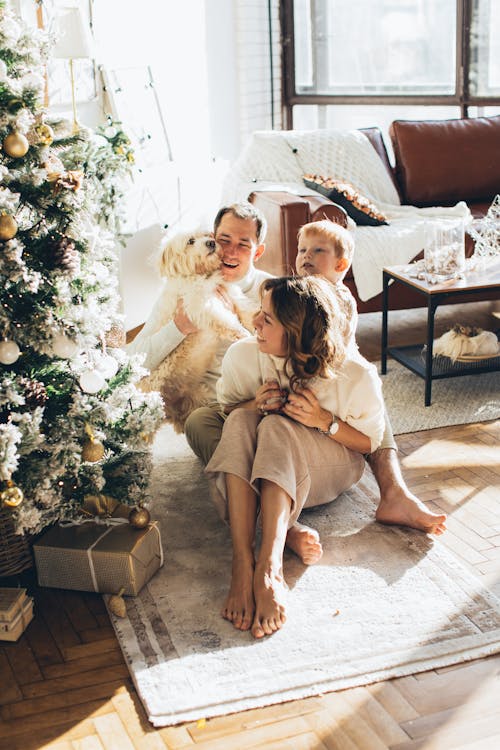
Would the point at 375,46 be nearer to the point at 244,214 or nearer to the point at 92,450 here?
the point at 244,214

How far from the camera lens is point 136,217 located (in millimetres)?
4160

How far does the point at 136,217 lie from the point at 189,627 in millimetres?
2603

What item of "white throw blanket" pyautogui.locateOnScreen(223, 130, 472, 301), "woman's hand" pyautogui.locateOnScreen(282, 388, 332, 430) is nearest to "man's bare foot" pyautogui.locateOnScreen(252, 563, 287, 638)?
"woman's hand" pyautogui.locateOnScreen(282, 388, 332, 430)

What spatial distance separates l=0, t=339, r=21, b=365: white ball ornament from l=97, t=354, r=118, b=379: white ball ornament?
23 centimetres

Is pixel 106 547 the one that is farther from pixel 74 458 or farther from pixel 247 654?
pixel 247 654

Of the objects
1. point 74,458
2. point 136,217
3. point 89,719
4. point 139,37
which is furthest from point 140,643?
point 139,37

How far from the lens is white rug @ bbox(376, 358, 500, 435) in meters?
3.20

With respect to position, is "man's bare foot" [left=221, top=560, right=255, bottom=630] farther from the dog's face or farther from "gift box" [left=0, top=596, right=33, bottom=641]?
the dog's face

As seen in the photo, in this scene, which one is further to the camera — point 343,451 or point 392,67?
point 392,67

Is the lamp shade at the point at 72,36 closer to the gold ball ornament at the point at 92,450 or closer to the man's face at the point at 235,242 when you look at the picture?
the man's face at the point at 235,242

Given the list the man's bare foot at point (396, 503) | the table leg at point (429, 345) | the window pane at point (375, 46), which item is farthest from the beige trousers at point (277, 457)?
the window pane at point (375, 46)

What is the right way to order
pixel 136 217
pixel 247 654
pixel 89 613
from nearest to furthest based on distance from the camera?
pixel 247 654 → pixel 89 613 → pixel 136 217

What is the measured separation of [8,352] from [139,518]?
0.57 m

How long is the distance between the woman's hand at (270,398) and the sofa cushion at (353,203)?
2.19 m
